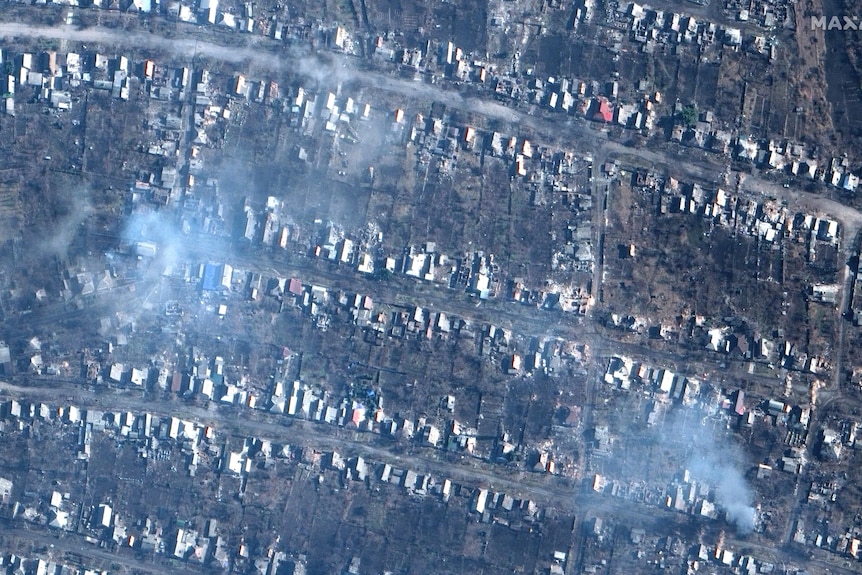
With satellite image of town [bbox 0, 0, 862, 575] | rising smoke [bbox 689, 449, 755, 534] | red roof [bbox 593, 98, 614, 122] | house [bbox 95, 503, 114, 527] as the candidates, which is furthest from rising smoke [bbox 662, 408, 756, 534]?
house [bbox 95, 503, 114, 527]

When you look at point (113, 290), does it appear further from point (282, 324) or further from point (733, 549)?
point (733, 549)

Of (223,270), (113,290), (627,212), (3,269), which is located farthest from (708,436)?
(3,269)

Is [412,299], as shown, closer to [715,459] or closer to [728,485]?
[715,459]

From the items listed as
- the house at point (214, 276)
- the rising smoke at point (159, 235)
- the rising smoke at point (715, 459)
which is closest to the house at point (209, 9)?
the rising smoke at point (159, 235)

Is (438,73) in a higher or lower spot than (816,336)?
higher

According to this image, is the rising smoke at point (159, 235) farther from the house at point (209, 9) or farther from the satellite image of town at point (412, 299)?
the house at point (209, 9)

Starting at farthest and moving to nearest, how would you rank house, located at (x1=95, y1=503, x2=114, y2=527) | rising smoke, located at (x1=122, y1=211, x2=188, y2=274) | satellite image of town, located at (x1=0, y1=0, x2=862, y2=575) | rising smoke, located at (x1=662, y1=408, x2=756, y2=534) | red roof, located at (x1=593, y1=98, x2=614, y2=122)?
red roof, located at (x1=593, y1=98, x2=614, y2=122)
rising smoke, located at (x1=122, y1=211, x2=188, y2=274)
rising smoke, located at (x1=662, y1=408, x2=756, y2=534)
satellite image of town, located at (x1=0, y1=0, x2=862, y2=575)
house, located at (x1=95, y1=503, x2=114, y2=527)

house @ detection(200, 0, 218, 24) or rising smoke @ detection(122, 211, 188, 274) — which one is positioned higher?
house @ detection(200, 0, 218, 24)

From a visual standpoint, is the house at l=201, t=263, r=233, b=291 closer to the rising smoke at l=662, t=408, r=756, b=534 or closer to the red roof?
the red roof

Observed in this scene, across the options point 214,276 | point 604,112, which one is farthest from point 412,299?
point 604,112
